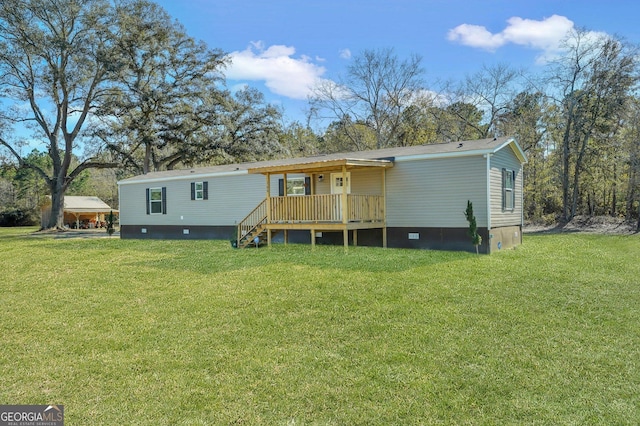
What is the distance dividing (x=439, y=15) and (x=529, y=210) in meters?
17.5

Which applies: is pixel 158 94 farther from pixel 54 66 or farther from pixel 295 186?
pixel 295 186

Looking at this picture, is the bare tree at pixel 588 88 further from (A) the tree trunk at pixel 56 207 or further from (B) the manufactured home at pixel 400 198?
(A) the tree trunk at pixel 56 207

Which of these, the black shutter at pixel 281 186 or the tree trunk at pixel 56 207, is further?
the tree trunk at pixel 56 207

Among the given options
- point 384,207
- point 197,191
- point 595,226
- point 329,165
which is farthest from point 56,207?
point 595,226

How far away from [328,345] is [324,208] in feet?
25.0

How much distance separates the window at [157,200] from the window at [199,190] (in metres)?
1.73

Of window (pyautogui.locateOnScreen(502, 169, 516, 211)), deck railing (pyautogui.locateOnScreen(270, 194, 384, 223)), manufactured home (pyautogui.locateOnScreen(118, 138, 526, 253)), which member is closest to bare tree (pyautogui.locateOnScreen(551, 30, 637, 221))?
manufactured home (pyautogui.locateOnScreen(118, 138, 526, 253))

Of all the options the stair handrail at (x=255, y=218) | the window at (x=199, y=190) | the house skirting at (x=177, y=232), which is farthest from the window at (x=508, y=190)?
the window at (x=199, y=190)

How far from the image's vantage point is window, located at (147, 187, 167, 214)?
1856 centimetres

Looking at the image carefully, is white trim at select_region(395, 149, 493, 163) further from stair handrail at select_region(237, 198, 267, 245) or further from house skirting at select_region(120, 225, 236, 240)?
house skirting at select_region(120, 225, 236, 240)

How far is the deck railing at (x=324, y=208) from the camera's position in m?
12.0

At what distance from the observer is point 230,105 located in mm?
27719

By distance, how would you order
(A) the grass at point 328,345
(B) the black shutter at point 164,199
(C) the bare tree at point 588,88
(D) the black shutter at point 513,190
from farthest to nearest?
(C) the bare tree at point 588,88 < (B) the black shutter at point 164,199 < (D) the black shutter at point 513,190 < (A) the grass at point 328,345

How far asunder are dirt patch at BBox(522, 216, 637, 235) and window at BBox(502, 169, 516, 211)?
855 centimetres
